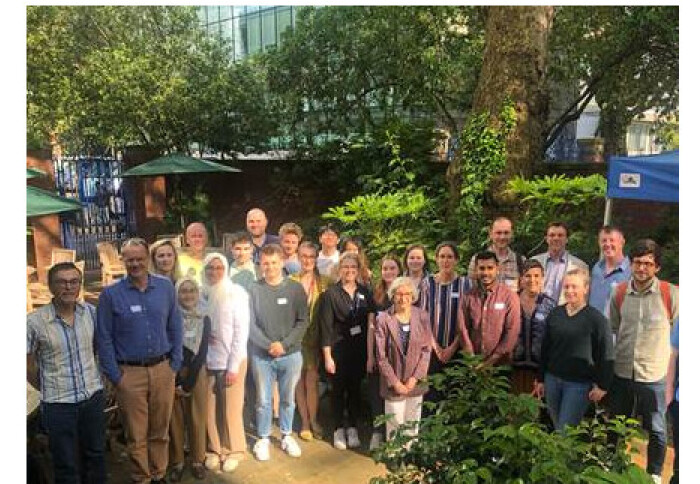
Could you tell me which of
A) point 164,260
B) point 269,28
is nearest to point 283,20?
point 269,28

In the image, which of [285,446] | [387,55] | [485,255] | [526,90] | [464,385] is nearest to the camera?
[464,385]

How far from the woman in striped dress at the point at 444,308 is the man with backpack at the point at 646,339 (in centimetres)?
86

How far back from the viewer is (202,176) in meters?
3.86

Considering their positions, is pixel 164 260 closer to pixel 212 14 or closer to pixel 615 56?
pixel 212 14

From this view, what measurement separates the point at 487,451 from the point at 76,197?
2780mm

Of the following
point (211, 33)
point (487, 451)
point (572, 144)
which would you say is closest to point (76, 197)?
point (211, 33)

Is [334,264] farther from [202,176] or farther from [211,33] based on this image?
[211,33]

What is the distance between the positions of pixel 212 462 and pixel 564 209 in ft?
9.53

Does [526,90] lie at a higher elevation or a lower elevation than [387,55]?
lower

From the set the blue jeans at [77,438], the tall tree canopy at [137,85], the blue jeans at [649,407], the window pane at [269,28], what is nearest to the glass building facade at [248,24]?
the window pane at [269,28]

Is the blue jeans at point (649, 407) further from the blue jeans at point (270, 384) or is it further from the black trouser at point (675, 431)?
the blue jeans at point (270, 384)

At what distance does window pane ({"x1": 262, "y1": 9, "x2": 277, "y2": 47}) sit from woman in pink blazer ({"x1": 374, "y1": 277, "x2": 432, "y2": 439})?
263cm

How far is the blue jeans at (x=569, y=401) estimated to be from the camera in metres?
3.18

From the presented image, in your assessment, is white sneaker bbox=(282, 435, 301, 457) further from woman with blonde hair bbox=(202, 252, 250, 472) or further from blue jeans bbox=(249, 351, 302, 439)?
woman with blonde hair bbox=(202, 252, 250, 472)
